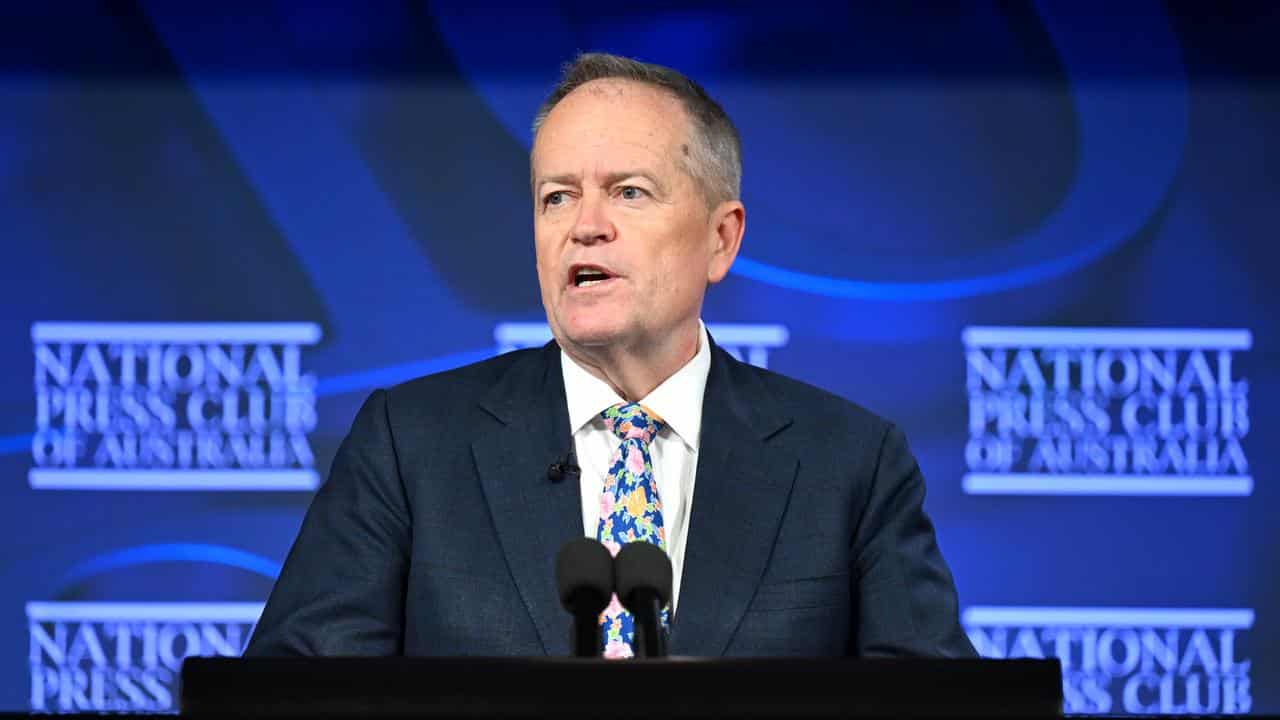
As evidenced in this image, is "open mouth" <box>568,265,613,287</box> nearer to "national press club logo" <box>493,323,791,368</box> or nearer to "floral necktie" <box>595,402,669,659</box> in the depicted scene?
"floral necktie" <box>595,402,669,659</box>

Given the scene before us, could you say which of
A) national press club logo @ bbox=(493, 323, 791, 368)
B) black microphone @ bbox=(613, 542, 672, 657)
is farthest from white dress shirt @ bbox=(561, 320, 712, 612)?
national press club logo @ bbox=(493, 323, 791, 368)

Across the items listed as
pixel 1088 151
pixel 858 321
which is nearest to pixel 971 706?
pixel 858 321

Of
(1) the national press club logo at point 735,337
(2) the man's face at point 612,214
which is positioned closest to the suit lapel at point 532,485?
(2) the man's face at point 612,214

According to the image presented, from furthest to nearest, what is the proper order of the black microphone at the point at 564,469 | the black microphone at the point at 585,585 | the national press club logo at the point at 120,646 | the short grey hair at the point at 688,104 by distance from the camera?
the national press club logo at the point at 120,646
the short grey hair at the point at 688,104
the black microphone at the point at 564,469
the black microphone at the point at 585,585

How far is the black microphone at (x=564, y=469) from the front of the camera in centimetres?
225

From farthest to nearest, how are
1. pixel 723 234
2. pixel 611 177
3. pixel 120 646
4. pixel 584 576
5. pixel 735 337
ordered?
pixel 735 337 < pixel 120 646 < pixel 723 234 < pixel 611 177 < pixel 584 576

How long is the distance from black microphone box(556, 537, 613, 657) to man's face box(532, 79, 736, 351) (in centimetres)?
78

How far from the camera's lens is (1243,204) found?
3793 mm

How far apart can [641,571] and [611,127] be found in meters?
0.95

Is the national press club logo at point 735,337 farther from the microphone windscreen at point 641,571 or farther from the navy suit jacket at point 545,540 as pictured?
the microphone windscreen at point 641,571

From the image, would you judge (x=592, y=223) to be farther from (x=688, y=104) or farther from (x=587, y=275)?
(x=688, y=104)

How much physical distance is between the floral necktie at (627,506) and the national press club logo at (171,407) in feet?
5.28

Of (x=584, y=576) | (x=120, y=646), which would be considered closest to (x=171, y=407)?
(x=120, y=646)

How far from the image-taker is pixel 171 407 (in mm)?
3684
